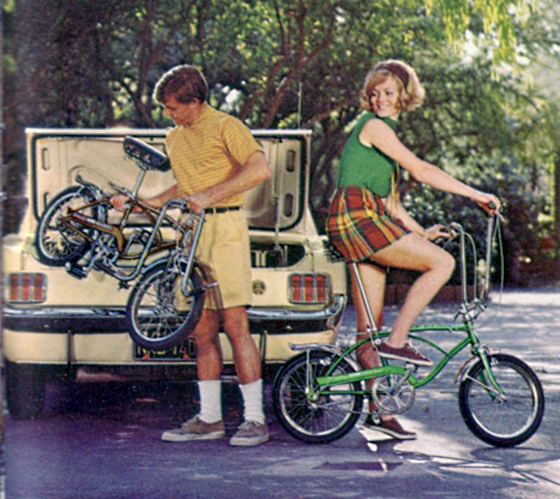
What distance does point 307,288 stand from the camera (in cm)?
672

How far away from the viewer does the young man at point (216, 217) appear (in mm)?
6191

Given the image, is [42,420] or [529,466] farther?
[42,420]

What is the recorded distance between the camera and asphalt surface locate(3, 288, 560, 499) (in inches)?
208

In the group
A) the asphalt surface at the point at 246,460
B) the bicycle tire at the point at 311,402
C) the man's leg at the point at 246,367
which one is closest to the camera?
the asphalt surface at the point at 246,460

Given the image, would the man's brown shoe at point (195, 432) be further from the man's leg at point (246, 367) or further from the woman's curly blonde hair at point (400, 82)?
the woman's curly blonde hair at point (400, 82)

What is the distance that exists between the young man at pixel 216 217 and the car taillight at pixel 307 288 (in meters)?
0.39

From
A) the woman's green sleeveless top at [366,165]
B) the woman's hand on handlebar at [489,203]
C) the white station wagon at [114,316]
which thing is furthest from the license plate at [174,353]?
the woman's hand on handlebar at [489,203]

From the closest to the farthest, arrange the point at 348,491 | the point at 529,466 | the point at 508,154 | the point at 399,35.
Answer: the point at 348,491, the point at 529,466, the point at 399,35, the point at 508,154

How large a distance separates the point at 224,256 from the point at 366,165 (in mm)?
872

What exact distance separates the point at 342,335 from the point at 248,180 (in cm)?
648

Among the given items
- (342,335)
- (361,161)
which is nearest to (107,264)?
(361,161)

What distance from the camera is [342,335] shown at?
12.5m

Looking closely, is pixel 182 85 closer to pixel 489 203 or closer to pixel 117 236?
pixel 117 236

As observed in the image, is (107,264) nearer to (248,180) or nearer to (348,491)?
(248,180)
